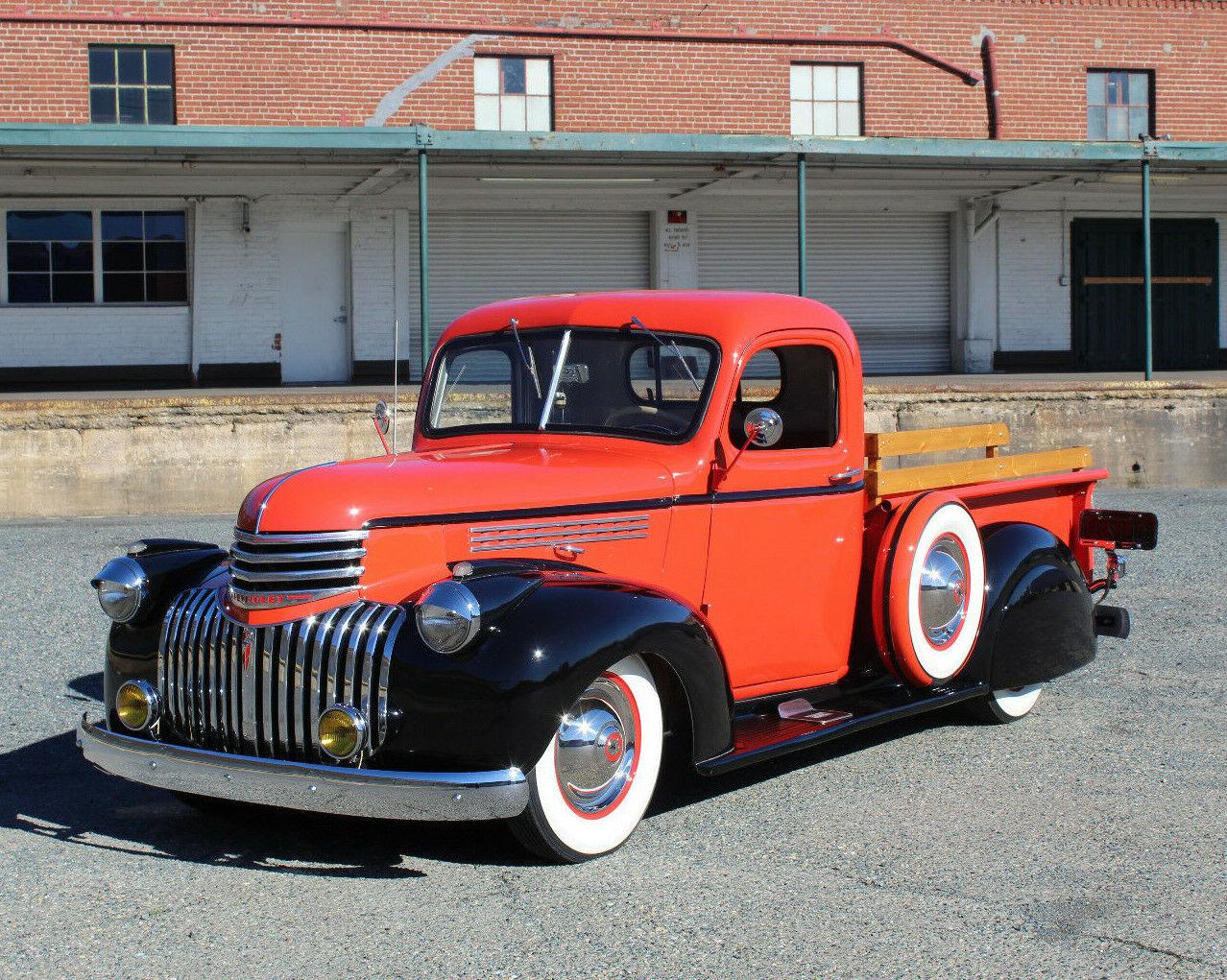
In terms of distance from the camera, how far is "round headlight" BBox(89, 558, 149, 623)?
5082 mm

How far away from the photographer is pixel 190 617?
479 centimetres

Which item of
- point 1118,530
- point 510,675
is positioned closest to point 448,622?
point 510,675

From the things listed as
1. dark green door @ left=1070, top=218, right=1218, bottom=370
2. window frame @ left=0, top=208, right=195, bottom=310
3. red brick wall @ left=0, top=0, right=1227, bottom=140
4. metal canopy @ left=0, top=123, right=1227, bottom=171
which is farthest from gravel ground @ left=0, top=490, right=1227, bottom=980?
dark green door @ left=1070, top=218, right=1218, bottom=370

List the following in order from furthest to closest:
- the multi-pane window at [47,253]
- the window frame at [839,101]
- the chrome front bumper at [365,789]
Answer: the window frame at [839,101] < the multi-pane window at [47,253] < the chrome front bumper at [365,789]

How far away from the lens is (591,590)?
4.53 m

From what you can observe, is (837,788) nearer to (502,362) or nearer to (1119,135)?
(502,362)

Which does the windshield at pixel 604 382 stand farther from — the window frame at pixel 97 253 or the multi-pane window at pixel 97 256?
the multi-pane window at pixel 97 256

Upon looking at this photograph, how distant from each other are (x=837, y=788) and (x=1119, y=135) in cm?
2111

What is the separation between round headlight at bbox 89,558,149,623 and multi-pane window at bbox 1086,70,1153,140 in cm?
2161

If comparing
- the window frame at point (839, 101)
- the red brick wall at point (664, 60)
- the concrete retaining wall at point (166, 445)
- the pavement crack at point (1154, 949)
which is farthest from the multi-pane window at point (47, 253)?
the pavement crack at point (1154, 949)

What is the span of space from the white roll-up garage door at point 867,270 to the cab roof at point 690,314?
663 inches

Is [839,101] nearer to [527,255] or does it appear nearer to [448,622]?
[527,255]

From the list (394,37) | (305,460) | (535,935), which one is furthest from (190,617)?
(394,37)

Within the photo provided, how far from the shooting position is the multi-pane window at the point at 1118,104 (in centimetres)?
2386
